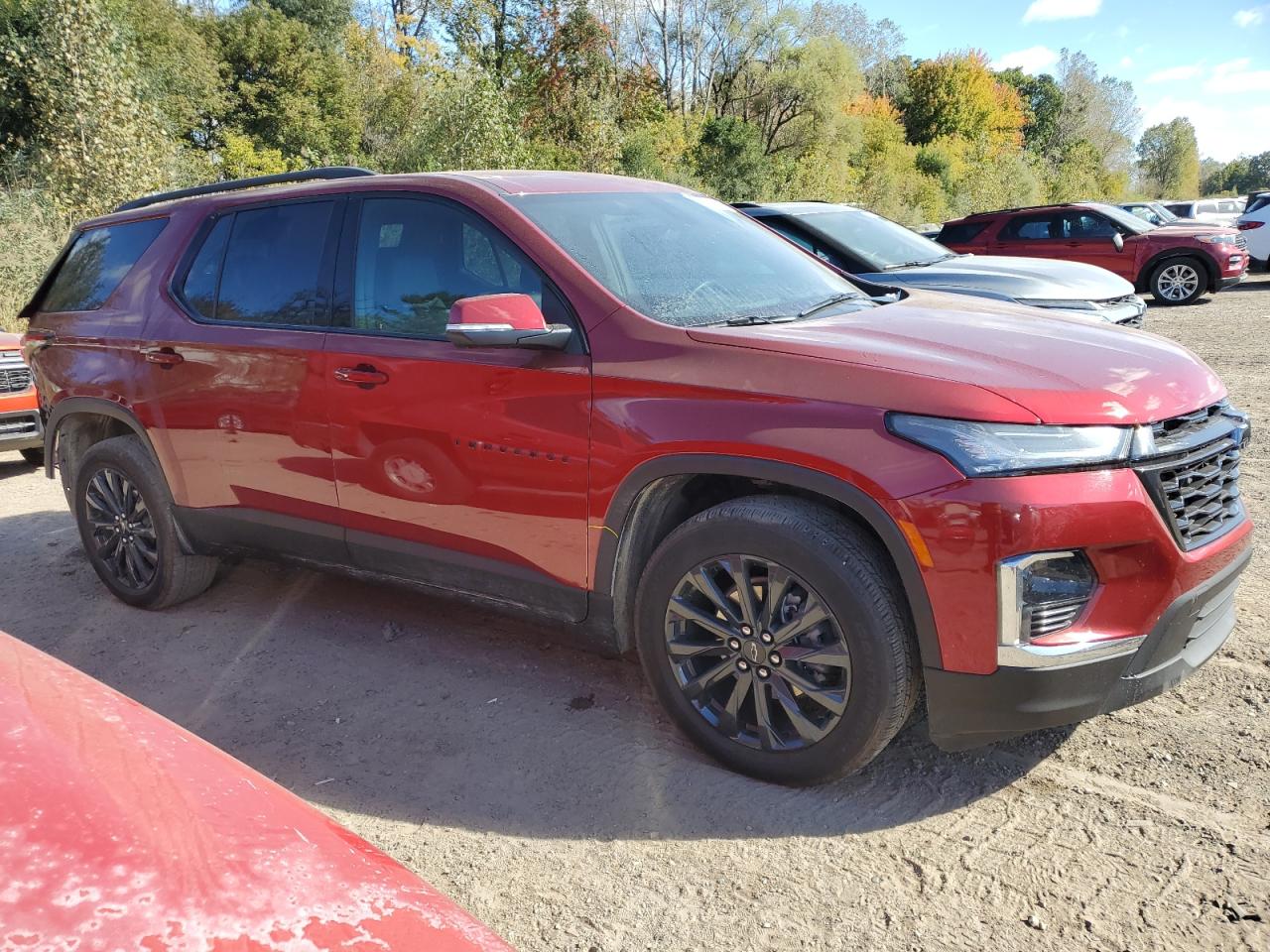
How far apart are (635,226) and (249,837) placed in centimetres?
273

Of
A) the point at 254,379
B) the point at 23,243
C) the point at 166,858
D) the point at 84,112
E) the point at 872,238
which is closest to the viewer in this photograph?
the point at 166,858

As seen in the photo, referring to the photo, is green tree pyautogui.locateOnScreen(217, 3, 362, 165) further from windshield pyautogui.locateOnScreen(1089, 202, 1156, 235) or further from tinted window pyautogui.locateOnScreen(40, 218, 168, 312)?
tinted window pyautogui.locateOnScreen(40, 218, 168, 312)

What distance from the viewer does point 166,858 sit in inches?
50.9

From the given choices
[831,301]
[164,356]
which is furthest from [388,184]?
[831,301]

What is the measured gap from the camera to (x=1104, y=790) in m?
2.89

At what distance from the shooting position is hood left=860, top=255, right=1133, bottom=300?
25.3 ft

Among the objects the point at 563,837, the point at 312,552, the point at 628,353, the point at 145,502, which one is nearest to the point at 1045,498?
the point at 628,353

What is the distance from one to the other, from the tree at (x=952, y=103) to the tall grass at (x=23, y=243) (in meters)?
52.3

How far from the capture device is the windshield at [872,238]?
8227mm

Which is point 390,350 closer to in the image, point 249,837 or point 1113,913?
point 249,837

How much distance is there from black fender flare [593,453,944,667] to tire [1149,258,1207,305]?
49.3ft

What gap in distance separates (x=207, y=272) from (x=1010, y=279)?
6.00 m

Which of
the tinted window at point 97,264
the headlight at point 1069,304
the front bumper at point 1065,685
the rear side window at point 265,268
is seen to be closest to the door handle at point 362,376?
the rear side window at point 265,268

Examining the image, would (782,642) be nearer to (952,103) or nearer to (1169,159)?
(952,103)
